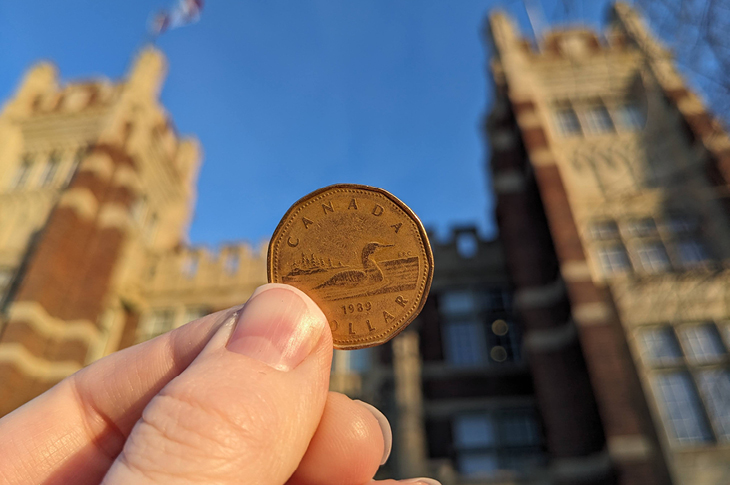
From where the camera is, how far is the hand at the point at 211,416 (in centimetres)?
146

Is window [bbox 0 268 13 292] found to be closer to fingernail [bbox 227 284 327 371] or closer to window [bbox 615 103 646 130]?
fingernail [bbox 227 284 327 371]

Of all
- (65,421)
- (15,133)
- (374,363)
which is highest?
(15,133)

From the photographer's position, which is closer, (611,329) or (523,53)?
(611,329)

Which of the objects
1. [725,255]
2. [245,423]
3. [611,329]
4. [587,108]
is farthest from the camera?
[587,108]

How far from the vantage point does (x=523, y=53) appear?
1753 cm

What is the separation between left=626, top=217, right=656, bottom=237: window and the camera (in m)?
12.6

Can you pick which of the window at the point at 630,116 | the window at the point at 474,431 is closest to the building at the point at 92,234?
the window at the point at 474,431

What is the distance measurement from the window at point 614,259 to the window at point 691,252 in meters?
1.30

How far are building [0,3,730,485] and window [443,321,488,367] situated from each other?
0.07 meters

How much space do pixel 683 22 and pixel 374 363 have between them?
1130 centimetres

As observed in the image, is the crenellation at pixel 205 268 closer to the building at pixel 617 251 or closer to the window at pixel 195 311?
the window at pixel 195 311

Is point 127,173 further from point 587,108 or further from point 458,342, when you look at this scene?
point 587,108

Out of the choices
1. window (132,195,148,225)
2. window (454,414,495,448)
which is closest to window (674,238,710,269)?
window (454,414,495,448)

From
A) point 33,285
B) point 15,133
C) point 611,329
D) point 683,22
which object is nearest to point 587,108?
point 611,329
